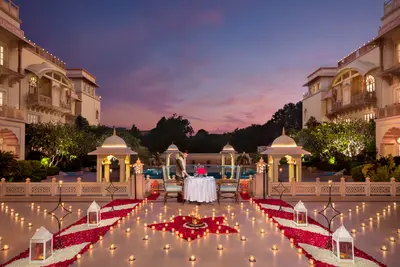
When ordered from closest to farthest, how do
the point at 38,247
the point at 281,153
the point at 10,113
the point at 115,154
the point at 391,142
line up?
the point at 38,247
the point at 281,153
the point at 115,154
the point at 10,113
the point at 391,142

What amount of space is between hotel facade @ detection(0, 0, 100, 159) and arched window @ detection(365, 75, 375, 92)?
2655cm

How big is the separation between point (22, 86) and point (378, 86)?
2860 cm

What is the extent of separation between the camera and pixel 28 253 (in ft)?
20.0

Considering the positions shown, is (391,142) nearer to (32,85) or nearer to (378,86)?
(378,86)

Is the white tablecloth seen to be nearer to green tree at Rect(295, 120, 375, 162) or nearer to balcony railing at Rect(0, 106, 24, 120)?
balcony railing at Rect(0, 106, 24, 120)

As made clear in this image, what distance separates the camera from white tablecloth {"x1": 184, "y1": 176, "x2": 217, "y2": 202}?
438 inches

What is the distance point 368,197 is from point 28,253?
1236 centimetres

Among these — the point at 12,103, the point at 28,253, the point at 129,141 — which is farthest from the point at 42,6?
the point at 28,253

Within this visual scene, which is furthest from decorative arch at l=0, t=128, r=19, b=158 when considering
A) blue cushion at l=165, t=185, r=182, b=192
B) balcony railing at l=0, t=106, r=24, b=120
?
blue cushion at l=165, t=185, r=182, b=192

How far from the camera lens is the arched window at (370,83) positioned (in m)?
25.2

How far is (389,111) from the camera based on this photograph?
2000 centimetres

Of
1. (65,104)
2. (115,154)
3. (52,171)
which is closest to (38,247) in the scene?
(115,154)

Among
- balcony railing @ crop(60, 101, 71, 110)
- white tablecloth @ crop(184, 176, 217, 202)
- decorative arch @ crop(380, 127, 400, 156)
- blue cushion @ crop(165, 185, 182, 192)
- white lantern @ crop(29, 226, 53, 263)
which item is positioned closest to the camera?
white lantern @ crop(29, 226, 53, 263)

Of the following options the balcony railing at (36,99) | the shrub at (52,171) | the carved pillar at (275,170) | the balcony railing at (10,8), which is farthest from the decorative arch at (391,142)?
the balcony railing at (10,8)
